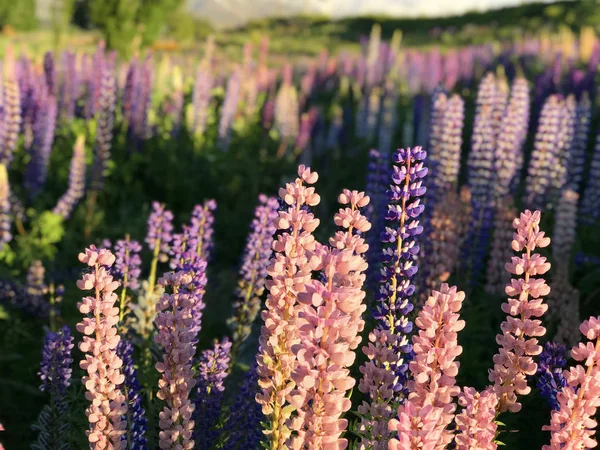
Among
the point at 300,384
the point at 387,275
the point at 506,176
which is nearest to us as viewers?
the point at 300,384

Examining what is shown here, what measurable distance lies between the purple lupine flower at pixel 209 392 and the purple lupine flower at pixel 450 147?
383 centimetres

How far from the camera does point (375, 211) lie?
5098 millimetres

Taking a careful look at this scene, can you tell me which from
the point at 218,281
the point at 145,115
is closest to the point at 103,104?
the point at 145,115

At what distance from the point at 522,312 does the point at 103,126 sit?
22.5 feet

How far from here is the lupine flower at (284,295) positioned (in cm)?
203

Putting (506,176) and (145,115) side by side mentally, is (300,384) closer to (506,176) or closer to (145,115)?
(506,176)

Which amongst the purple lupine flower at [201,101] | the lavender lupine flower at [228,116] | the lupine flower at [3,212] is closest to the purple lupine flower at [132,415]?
the lupine flower at [3,212]

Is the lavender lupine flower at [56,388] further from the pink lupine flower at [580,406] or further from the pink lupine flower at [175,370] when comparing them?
the pink lupine flower at [580,406]

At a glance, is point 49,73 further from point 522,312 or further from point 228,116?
point 522,312

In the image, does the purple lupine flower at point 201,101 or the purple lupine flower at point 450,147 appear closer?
the purple lupine flower at point 450,147

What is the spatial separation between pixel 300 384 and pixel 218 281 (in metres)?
5.25

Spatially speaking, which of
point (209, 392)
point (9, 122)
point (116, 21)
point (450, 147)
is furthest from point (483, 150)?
point (116, 21)

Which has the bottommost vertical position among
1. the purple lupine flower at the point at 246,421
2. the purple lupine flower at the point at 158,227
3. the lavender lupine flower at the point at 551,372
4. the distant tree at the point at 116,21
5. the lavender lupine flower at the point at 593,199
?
the purple lupine flower at the point at 246,421

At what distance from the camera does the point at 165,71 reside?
1262cm
